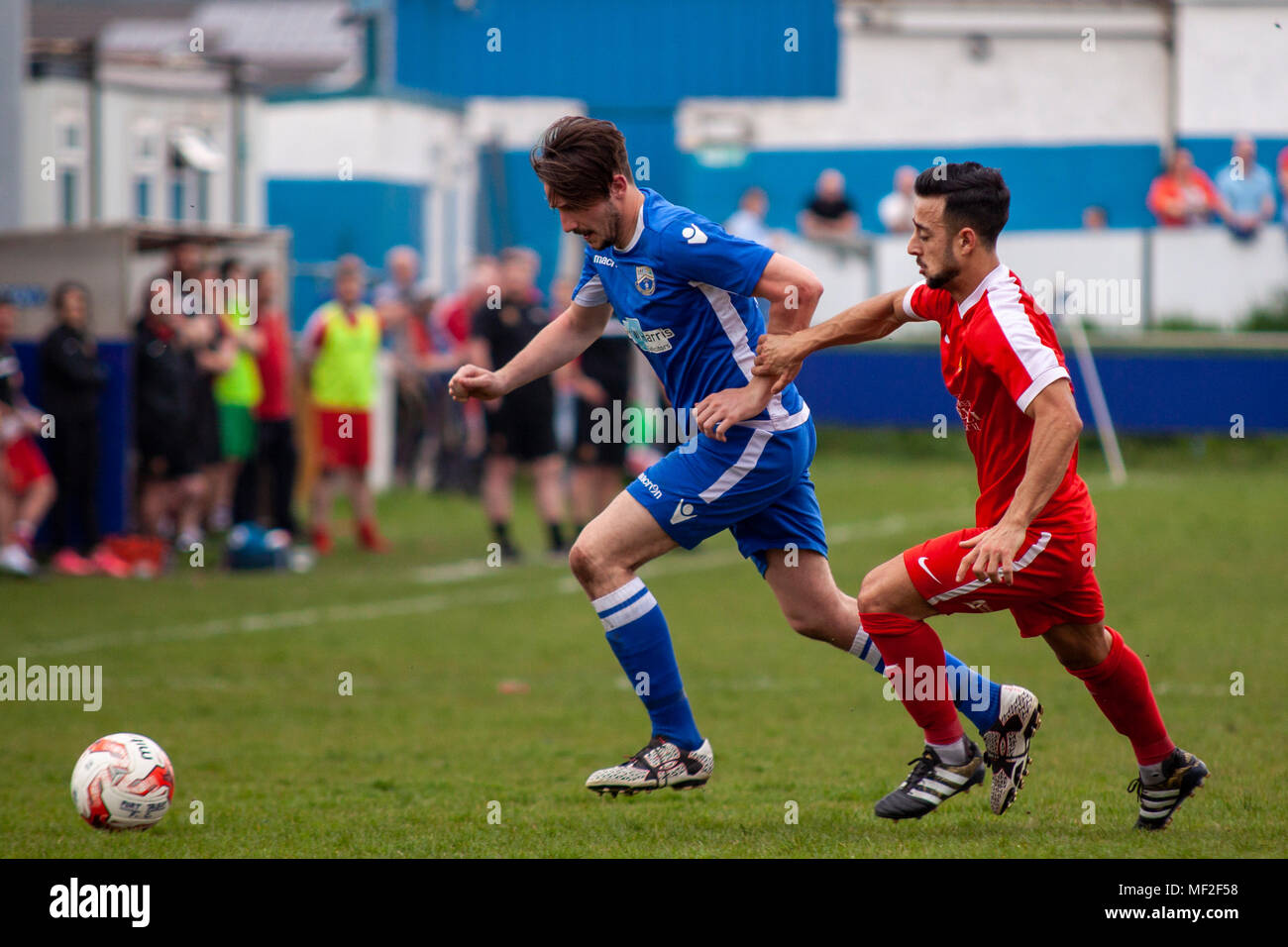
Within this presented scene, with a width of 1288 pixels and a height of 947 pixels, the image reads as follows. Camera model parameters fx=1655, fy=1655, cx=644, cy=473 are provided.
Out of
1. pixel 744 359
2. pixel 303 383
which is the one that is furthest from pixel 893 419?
pixel 744 359

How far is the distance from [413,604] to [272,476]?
3.61 m

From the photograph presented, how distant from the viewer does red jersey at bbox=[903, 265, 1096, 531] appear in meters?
4.79

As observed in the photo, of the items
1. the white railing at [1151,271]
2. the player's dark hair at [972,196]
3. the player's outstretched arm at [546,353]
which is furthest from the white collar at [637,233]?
the white railing at [1151,271]

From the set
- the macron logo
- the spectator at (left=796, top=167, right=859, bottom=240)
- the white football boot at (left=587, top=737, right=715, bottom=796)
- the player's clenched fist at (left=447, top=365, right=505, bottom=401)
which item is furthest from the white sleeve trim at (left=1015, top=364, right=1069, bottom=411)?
the spectator at (left=796, top=167, right=859, bottom=240)

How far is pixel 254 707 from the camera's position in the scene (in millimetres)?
8500

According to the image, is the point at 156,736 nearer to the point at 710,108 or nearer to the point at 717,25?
the point at 717,25

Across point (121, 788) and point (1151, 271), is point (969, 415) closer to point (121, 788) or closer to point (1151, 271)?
point (121, 788)

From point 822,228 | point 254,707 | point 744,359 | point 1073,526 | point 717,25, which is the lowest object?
point 254,707

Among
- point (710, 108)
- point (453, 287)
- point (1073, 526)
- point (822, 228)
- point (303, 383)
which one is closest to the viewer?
point (1073, 526)

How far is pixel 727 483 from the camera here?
5.45 m

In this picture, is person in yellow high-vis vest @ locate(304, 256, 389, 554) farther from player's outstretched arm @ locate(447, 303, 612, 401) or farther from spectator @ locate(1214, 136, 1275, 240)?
spectator @ locate(1214, 136, 1275, 240)
